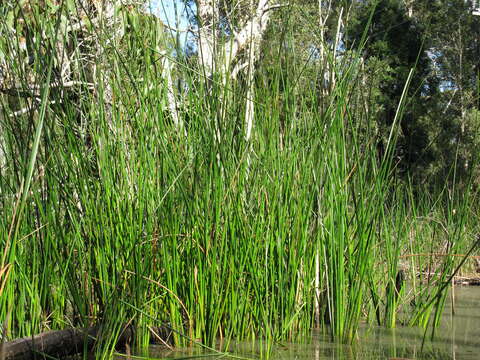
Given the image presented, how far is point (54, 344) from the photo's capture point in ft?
5.89

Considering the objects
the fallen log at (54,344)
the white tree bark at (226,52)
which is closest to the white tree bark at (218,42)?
the white tree bark at (226,52)

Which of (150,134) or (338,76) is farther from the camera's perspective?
(338,76)

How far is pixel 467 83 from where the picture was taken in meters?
20.5

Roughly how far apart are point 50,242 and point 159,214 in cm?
36

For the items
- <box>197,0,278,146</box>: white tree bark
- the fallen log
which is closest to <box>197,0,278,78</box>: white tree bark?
<box>197,0,278,146</box>: white tree bark

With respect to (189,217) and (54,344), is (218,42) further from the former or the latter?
(54,344)

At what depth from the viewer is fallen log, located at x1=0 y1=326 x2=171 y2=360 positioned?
1634mm

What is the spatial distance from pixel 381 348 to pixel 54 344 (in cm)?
108

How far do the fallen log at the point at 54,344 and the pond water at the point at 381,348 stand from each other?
234 millimetres

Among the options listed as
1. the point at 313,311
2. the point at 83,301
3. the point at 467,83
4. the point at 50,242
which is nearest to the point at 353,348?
the point at 313,311

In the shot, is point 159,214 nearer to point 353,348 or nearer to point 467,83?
point 353,348

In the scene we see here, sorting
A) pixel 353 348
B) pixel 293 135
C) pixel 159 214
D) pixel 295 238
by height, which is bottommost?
pixel 353 348

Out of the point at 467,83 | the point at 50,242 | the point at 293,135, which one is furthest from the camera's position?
the point at 467,83

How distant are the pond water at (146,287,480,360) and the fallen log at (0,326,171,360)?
0.77 feet
